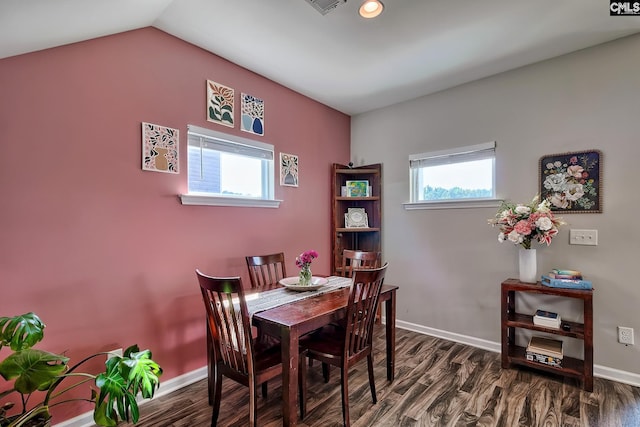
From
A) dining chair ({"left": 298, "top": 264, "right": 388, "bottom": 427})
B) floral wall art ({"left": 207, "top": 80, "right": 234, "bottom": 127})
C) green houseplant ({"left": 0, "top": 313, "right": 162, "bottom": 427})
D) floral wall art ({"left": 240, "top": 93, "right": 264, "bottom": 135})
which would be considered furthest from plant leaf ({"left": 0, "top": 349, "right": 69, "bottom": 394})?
floral wall art ({"left": 240, "top": 93, "right": 264, "bottom": 135})

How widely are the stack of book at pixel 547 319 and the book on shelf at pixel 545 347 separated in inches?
7.7

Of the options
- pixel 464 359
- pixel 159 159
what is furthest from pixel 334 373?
pixel 159 159

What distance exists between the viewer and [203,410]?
196 cm

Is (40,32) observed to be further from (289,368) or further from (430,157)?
(430,157)

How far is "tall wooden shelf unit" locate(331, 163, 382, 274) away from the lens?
142 inches

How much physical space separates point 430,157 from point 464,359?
2010 mm

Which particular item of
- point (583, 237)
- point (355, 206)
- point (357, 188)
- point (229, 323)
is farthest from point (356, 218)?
point (229, 323)

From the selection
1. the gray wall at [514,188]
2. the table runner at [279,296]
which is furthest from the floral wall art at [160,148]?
the gray wall at [514,188]

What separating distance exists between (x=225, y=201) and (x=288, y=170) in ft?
2.72

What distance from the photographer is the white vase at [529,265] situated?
243 centimetres

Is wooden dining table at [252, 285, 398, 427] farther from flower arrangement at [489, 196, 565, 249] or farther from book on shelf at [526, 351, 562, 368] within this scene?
book on shelf at [526, 351, 562, 368]

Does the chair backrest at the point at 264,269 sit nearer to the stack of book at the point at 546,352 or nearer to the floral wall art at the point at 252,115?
the floral wall art at the point at 252,115

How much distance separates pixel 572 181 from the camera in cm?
245

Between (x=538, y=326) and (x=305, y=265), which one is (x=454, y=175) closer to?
(x=538, y=326)
